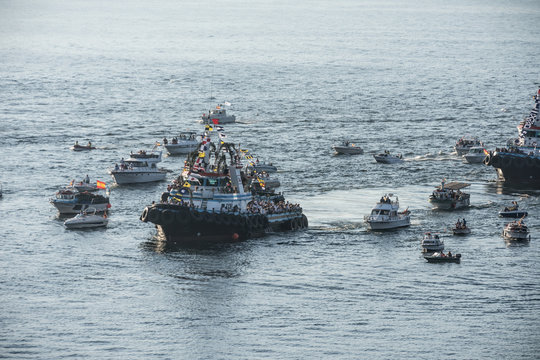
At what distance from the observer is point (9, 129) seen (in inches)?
7146

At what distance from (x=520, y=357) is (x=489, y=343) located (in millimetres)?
3153

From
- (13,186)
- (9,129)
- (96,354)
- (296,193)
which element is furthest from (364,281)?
(9,129)

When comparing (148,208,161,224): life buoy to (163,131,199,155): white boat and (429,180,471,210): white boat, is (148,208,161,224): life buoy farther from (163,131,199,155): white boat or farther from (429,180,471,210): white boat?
(163,131,199,155): white boat

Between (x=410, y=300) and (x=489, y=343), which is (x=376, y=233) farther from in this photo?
(x=489, y=343)

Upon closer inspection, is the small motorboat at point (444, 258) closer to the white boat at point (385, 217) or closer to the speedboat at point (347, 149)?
the white boat at point (385, 217)

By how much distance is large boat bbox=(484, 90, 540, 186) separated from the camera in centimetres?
14250

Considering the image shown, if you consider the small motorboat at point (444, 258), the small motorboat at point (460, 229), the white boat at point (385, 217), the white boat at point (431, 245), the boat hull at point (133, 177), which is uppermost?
the boat hull at point (133, 177)

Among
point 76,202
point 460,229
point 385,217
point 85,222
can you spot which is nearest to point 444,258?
point 460,229

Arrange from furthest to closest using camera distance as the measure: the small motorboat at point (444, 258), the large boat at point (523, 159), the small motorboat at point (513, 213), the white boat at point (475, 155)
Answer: the white boat at point (475, 155)
the large boat at point (523, 159)
the small motorboat at point (513, 213)
the small motorboat at point (444, 258)

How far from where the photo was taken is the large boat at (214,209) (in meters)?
109

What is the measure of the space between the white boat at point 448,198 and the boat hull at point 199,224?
2360 centimetres

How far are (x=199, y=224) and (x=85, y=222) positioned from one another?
13.4 meters

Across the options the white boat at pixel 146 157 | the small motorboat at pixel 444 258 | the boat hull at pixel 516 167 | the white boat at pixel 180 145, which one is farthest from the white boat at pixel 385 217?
the white boat at pixel 180 145

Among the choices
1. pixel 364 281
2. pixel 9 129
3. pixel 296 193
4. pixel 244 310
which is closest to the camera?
pixel 244 310
